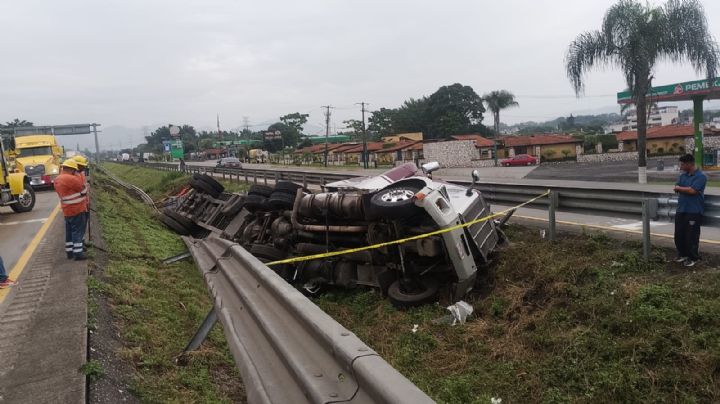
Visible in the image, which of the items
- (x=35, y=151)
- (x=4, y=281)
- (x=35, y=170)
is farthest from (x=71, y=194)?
(x=35, y=151)

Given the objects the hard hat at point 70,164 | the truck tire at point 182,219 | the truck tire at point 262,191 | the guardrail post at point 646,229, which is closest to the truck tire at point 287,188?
the truck tire at point 262,191

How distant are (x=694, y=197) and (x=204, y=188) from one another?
974 cm

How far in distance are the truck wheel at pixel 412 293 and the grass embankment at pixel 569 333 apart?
12 centimetres

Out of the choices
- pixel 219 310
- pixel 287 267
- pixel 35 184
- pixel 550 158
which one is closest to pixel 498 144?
pixel 550 158

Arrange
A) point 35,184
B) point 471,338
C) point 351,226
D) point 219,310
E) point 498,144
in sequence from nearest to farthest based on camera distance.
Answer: point 219,310 → point 471,338 → point 351,226 → point 35,184 → point 498,144

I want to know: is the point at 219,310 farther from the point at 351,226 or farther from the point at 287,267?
the point at 287,267

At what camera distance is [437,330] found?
5.48 metres

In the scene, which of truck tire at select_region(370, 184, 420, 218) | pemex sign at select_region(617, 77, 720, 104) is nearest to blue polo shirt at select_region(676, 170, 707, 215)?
truck tire at select_region(370, 184, 420, 218)

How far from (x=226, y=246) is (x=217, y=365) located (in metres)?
1.00

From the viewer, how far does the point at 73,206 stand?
7.03 m

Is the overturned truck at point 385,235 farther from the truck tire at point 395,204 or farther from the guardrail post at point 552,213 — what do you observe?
the guardrail post at point 552,213

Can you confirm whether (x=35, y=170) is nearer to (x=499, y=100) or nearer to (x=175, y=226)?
(x=175, y=226)

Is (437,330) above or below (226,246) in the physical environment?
below

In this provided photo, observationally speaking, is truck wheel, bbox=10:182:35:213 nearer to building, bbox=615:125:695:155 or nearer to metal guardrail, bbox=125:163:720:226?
metal guardrail, bbox=125:163:720:226
